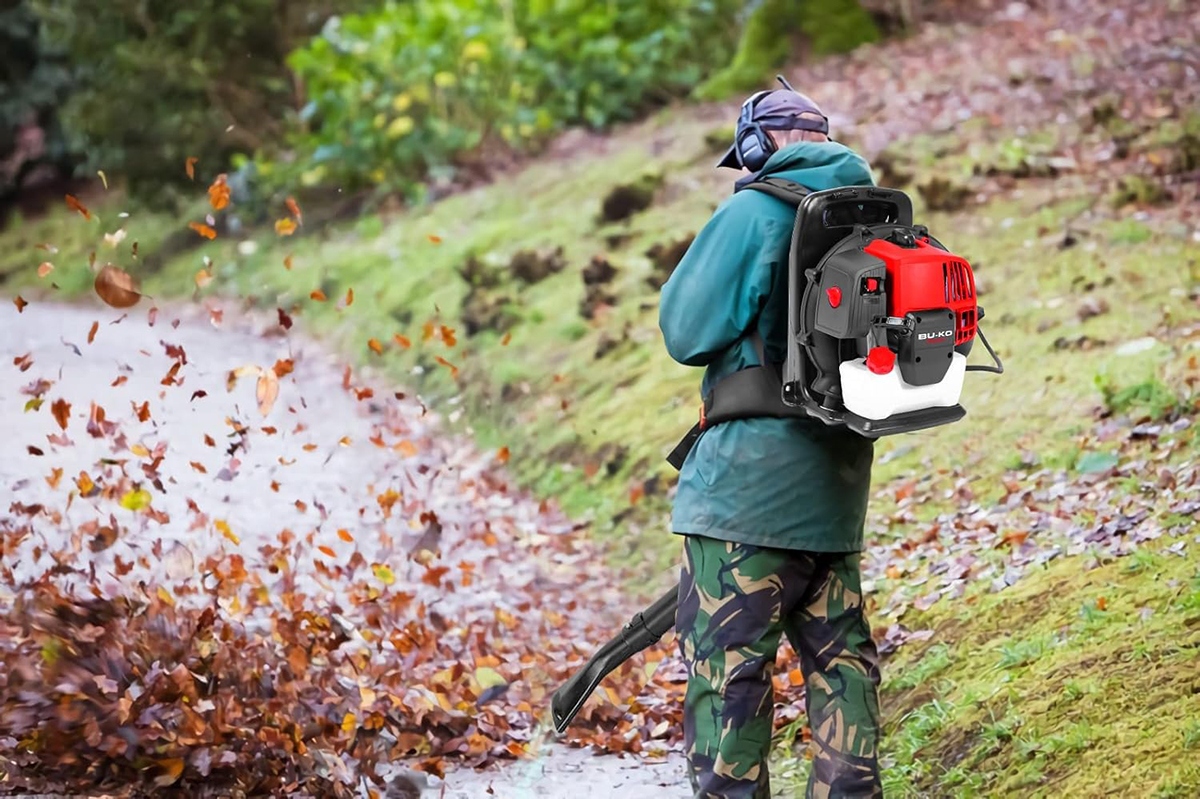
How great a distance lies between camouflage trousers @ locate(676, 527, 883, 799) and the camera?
361cm

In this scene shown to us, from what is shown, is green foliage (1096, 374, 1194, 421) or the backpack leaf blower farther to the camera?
green foliage (1096, 374, 1194, 421)

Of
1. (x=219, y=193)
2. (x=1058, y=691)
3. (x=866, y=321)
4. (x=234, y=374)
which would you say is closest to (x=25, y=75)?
(x=219, y=193)

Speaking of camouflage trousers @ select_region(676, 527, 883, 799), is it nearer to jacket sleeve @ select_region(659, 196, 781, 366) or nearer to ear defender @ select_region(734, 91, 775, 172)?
jacket sleeve @ select_region(659, 196, 781, 366)

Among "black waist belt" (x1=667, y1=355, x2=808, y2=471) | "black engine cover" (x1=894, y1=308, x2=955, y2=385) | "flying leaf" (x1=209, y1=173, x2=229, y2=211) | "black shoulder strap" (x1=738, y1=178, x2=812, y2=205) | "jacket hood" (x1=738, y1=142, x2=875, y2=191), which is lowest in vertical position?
"flying leaf" (x1=209, y1=173, x2=229, y2=211)

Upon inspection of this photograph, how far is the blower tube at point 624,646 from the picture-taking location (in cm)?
426

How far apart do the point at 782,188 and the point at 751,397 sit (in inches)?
22.0

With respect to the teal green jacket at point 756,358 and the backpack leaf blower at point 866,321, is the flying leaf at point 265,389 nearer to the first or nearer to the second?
the teal green jacket at point 756,358

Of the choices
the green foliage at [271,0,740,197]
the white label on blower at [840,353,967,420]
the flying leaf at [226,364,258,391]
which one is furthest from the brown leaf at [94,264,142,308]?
the green foliage at [271,0,740,197]

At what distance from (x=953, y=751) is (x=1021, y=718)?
27cm

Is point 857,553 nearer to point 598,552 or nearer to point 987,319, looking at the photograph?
point 598,552

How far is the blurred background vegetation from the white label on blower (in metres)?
12.4

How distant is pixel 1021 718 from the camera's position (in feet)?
14.7

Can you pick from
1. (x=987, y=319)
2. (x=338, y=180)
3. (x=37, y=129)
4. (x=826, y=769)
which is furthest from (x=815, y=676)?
(x=37, y=129)

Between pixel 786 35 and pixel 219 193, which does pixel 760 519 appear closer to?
pixel 219 193
